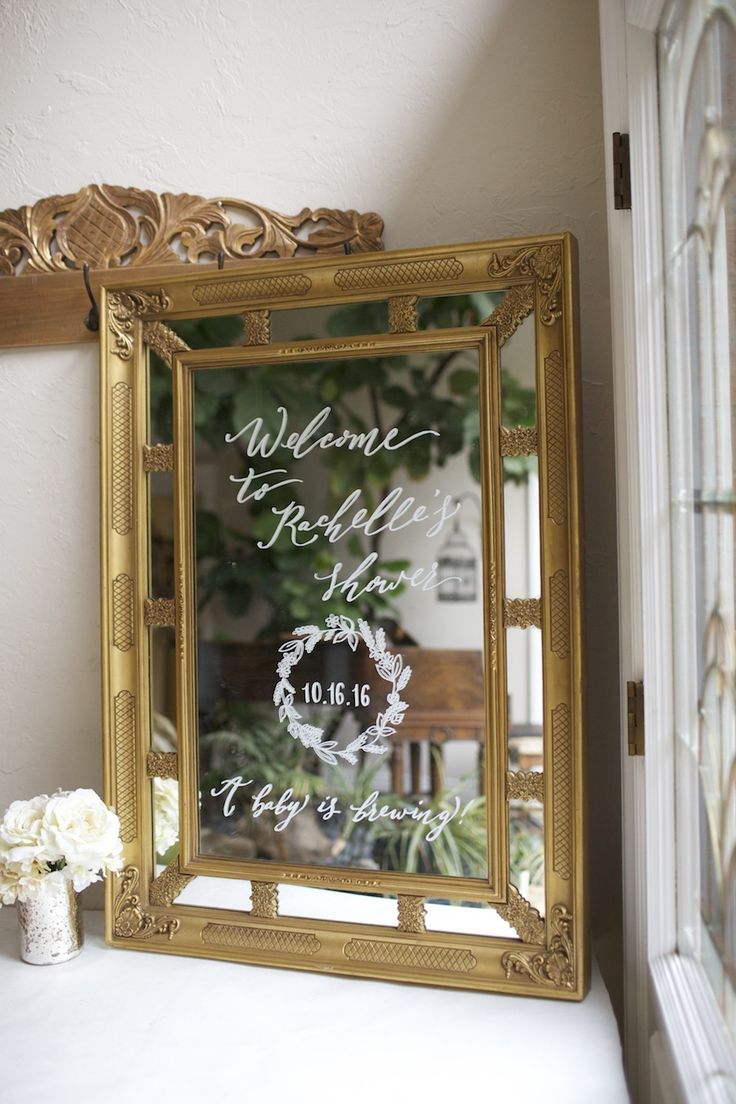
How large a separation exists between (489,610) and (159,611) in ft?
1.54

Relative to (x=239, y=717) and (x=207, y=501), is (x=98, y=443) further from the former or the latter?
(x=239, y=717)

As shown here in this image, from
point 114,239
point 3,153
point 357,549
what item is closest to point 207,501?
point 357,549

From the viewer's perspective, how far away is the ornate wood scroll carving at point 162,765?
1185 mm

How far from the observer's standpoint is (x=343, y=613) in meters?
1.12

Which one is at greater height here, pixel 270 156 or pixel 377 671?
pixel 270 156

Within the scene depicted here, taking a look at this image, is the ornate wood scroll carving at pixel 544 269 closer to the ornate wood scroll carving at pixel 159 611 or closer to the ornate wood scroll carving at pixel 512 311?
the ornate wood scroll carving at pixel 512 311

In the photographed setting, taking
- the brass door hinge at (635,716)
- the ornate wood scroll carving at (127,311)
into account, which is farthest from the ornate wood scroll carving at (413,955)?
the ornate wood scroll carving at (127,311)

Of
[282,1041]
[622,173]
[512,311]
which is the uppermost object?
[622,173]

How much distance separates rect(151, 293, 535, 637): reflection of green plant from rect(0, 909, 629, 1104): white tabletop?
18.2 inches

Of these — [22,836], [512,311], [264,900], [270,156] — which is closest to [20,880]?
[22,836]

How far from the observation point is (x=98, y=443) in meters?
1.33

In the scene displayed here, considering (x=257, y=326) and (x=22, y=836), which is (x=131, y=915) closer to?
(x=22, y=836)

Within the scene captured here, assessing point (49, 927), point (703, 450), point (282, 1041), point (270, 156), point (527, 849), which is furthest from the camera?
point (270, 156)

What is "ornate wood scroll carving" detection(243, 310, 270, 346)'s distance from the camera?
1142mm
